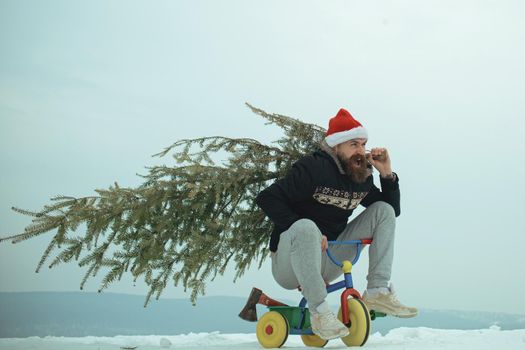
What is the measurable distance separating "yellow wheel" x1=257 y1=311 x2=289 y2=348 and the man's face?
42.6 inches

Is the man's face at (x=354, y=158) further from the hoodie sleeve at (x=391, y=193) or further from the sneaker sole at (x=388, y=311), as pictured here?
the sneaker sole at (x=388, y=311)

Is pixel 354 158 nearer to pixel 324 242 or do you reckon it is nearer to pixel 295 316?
pixel 324 242

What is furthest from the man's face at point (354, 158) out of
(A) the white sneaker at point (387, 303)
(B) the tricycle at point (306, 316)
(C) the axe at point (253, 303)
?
(C) the axe at point (253, 303)

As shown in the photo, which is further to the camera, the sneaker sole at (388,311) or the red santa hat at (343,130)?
the red santa hat at (343,130)

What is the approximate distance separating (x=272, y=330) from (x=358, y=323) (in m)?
0.67

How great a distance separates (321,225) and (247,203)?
881 mm

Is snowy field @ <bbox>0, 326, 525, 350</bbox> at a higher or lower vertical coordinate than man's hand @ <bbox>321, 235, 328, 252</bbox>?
lower

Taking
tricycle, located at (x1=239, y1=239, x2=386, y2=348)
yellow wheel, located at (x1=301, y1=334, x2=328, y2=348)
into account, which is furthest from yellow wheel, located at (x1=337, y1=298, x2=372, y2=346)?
yellow wheel, located at (x1=301, y1=334, x2=328, y2=348)

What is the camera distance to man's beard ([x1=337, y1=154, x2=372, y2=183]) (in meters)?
3.62

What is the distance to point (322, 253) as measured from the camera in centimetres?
373

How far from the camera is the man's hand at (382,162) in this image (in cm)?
381

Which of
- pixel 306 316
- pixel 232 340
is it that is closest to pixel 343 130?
pixel 306 316

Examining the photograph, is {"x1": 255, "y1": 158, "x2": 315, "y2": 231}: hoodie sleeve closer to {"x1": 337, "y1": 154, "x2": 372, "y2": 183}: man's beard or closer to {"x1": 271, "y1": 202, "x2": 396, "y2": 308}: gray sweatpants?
{"x1": 271, "y1": 202, "x2": 396, "y2": 308}: gray sweatpants

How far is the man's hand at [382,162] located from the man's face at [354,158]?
0.09 meters
